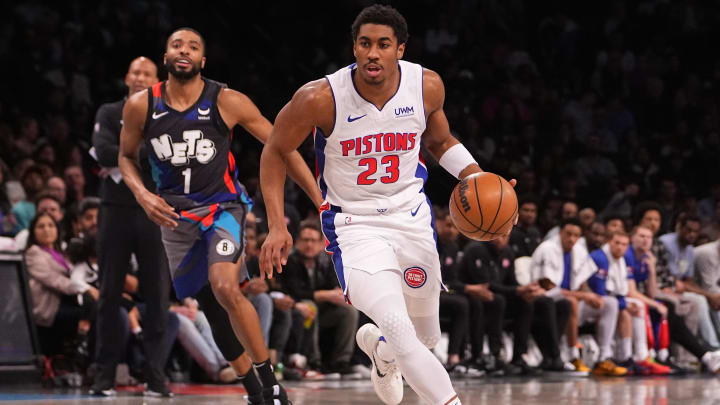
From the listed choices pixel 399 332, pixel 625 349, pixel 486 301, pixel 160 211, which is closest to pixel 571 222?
pixel 486 301

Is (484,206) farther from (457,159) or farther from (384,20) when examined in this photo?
(384,20)

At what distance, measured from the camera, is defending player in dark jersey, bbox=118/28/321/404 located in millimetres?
6125

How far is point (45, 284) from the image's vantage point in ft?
28.6

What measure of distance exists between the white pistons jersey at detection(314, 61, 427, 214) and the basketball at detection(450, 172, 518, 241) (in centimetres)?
27

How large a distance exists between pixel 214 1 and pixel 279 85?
184 cm

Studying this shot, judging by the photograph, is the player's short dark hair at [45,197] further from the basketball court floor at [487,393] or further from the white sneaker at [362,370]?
the white sneaker at [362,370]

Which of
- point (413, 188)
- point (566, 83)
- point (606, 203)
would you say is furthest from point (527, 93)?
point (413, 188)

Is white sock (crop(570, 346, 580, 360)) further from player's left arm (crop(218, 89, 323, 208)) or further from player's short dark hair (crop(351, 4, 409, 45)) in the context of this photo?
player's short dark hair (crop(351, 4, 409, 45))

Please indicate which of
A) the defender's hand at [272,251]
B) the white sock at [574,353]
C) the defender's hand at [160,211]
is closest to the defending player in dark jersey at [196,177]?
the defender's hand at [160,211]

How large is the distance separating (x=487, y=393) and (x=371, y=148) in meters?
3.58

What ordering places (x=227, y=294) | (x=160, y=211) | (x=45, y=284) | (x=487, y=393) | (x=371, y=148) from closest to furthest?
(x=371, y=148), (x=227, y=294), (x=160, y=211), (x=487, y=393), (x=45, y=284)

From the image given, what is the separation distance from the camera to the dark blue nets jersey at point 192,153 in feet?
21.0

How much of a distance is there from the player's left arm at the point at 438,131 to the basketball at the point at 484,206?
211 mm

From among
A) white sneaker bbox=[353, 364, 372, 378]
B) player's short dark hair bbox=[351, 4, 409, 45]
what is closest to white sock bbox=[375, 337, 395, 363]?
player's short dark hair bbox=[351, 4, 409, 45]
